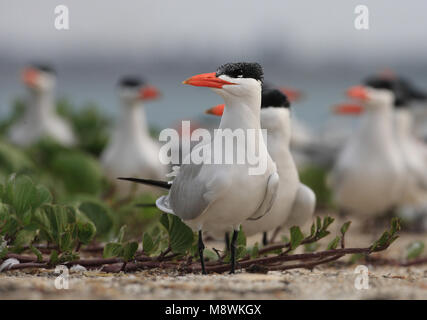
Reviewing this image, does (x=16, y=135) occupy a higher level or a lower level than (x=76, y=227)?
lower

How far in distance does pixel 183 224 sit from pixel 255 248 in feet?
0.83

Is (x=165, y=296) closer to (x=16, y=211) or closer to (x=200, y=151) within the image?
(x=200, y=151)

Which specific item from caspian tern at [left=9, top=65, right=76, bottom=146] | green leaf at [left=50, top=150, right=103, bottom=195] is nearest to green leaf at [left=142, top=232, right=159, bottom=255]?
green leaf at [left=50, top=150, right=103, bottom=195]

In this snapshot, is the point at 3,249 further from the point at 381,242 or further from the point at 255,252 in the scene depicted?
the point at 381,242

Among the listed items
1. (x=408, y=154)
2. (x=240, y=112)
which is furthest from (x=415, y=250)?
(x=408, y=154)

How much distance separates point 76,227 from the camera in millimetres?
2010

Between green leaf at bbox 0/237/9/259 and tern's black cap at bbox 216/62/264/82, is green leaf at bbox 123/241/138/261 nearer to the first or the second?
green leaf at bbox 0/237/9/259

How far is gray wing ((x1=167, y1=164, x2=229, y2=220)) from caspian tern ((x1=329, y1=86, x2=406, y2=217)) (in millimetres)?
2421

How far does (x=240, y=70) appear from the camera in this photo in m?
1.79

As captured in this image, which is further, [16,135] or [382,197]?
[16,135]

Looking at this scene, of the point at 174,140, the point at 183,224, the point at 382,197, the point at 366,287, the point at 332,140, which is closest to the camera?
the point at 366,287

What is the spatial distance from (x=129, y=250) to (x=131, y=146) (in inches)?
105

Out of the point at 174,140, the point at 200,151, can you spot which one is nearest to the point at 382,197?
the point at 174,140

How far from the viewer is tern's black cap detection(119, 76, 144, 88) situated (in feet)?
16.0
